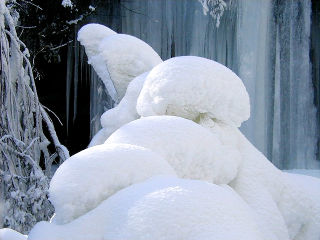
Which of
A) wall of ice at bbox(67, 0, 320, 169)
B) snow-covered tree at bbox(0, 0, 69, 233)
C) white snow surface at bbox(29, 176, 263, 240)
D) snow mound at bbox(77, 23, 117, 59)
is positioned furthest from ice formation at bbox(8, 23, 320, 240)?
wall of ice at bbox(67, 0, 320, 169)

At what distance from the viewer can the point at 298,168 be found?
9.63 meters

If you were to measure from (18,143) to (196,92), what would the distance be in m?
1.49

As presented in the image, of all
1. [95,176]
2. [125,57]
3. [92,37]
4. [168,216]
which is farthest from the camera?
[92,37]

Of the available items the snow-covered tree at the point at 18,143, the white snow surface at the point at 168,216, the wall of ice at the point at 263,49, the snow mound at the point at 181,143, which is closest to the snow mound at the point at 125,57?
the snow-covered tree at the point at 18,143

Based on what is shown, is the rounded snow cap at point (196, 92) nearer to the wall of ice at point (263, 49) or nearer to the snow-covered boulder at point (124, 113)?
the snow-covered boulder at point (124, 113)

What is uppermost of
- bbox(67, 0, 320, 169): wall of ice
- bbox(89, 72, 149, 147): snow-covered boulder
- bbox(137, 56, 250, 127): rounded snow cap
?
bbox(137, 56, 250, 127): rounded snow cap

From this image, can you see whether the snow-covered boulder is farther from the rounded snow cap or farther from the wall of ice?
the wall of ice

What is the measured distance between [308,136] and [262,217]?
8.12 metres

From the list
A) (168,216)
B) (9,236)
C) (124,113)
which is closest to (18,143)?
(124,113)

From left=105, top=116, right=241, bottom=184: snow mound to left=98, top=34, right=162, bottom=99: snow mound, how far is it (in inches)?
37.1

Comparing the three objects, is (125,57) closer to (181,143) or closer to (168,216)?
(181,143)

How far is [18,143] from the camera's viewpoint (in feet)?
10.8

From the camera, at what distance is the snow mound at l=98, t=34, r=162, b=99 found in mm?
Answer: 2977

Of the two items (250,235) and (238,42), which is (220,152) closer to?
(250,235)
